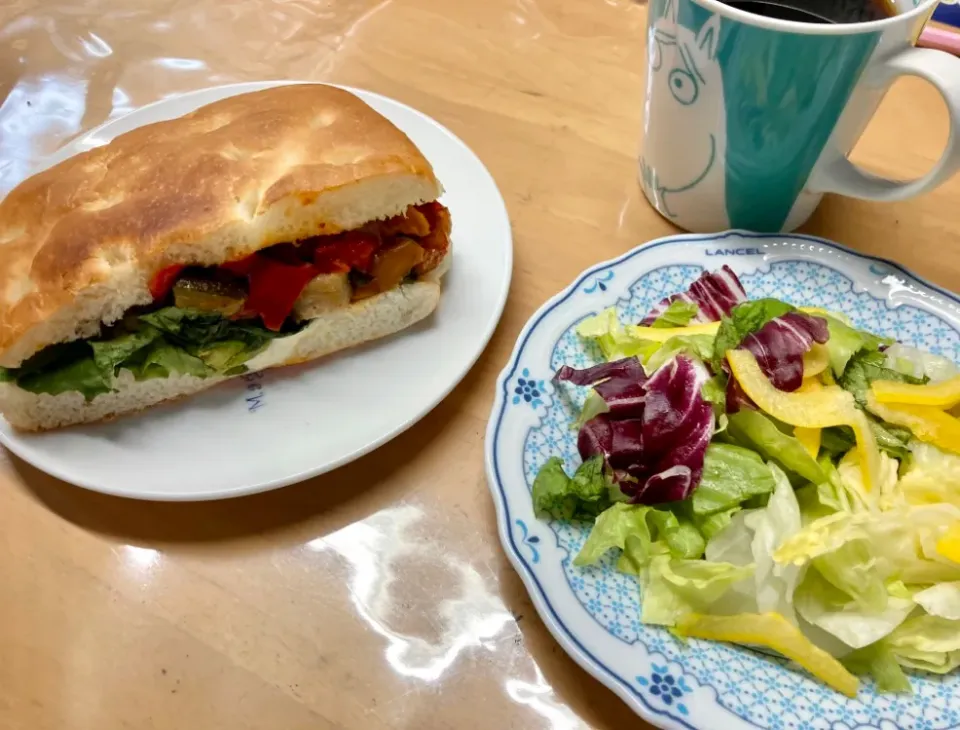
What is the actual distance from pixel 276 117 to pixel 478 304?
1.25ft

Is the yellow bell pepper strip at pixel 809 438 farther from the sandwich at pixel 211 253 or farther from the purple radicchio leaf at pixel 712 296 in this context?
the sandwich at pixel 211 253

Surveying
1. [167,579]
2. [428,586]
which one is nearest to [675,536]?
[428,586]

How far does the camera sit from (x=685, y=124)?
3.36 feet

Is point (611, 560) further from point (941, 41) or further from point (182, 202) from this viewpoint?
point (941, 41)

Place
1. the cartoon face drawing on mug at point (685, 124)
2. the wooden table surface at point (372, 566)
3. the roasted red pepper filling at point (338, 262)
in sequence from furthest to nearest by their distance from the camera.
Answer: the roasted red pepper filling at point (338, 262)
the cartoon face drawing on mug at point (685, 124)
the wooden table surface at point (372, 566)

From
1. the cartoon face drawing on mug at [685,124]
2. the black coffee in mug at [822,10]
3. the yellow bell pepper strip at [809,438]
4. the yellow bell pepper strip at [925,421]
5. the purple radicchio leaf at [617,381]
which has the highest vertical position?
the black coffee in mug at [822,10]

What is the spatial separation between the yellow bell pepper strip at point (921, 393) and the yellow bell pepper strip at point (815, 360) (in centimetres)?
6

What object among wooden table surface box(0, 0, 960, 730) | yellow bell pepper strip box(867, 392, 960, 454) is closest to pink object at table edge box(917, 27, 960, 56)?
wooden table surface box(0, 0, 960, 730)

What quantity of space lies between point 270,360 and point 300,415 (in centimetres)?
10

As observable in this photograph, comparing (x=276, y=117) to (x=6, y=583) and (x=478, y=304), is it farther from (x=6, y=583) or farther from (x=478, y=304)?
(x=6, y=583)

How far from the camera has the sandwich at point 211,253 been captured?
0.97 meters

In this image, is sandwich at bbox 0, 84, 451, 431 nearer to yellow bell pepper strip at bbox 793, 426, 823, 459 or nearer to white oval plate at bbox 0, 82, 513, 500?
white oval plate at bbox 0, 82, 513, 500

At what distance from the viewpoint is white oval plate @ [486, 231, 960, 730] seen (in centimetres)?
72

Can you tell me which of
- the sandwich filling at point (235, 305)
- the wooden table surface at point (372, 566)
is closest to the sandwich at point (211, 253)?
the sandwich filling at point (235, 305)
